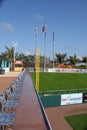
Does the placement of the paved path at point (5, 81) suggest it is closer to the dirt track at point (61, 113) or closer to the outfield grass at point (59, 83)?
the outfield grass at point (59, 83)

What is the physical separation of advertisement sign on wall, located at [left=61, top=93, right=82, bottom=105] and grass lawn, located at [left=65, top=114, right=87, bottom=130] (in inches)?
119

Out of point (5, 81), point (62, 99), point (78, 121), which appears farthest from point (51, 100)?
point (5, 81)

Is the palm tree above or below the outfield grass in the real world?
above

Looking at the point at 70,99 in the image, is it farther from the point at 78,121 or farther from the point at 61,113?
the point at 78,121

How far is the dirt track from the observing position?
704 inches

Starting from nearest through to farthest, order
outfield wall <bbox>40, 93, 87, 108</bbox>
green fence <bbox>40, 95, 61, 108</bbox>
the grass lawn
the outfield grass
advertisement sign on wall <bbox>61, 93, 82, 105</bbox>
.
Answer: the grass lawn, green fence <bbox>40, 95, 61, 108</bbox>, outfield wall <bbox>40, 93, 87, 108</bbox>, advertisement sign on wall <bbox>61, 93, 82, 105</bbox>, the outfield grass

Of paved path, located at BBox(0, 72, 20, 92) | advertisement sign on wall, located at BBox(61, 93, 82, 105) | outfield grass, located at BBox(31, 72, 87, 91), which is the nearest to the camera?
advertisement sign on wall, located at BBox(61, 93, 82, 105)

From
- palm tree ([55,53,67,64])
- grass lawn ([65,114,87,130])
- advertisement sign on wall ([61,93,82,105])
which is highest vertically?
palm tree ([55,53,67,64])

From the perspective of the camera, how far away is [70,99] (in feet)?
81.0

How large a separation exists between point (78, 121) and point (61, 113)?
7.41 ft

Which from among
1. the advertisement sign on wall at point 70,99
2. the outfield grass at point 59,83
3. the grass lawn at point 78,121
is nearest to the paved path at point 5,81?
the outfield grass at point 59,83

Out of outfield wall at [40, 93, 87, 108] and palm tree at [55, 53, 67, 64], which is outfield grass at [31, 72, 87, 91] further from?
palm tree at [55, 53, 67, 64]

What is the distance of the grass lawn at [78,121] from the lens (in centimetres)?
1782

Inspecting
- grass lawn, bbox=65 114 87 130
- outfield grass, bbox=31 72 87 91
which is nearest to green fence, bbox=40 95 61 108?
grass lawn, bbox=65 114 87 130
